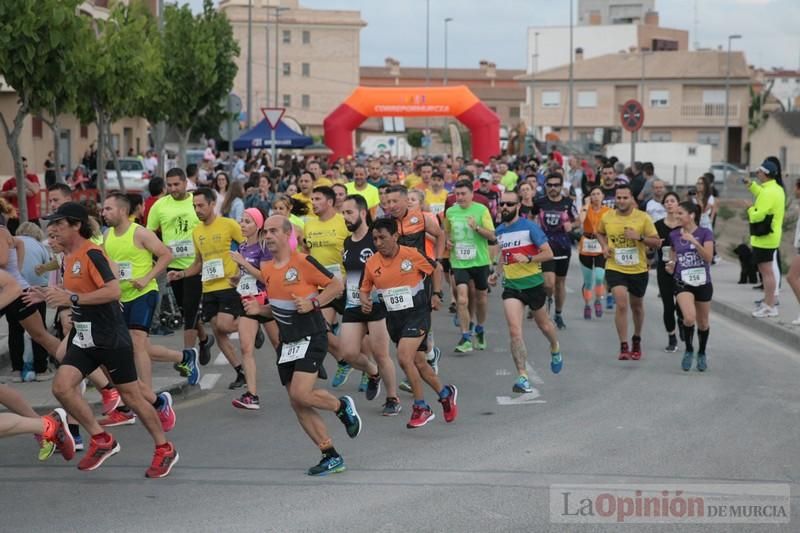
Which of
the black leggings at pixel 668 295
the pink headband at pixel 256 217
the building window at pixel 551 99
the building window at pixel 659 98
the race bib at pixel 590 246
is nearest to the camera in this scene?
the pink headband at pixel 256 217

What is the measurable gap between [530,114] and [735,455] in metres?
83.8

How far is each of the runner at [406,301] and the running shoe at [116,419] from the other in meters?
2.09

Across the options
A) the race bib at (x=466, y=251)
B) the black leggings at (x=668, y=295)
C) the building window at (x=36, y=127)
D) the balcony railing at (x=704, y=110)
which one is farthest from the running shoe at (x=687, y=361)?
the balcony railing at (x=704, y=110)

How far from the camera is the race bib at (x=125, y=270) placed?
10398mm

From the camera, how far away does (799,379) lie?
12.7 m

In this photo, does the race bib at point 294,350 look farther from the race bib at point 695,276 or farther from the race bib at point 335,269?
the race bib at point 695,276

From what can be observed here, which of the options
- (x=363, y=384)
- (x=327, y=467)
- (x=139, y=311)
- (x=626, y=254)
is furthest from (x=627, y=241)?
(x=327, y=467)

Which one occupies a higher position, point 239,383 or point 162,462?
point 162,462

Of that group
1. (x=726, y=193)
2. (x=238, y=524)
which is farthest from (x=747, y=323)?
(x=726, y=193)

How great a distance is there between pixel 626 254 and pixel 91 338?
6.68m

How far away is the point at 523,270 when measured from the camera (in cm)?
1233

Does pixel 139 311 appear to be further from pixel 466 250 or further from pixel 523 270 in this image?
pixel 466 250

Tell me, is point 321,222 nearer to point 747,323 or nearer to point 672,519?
point 672,519

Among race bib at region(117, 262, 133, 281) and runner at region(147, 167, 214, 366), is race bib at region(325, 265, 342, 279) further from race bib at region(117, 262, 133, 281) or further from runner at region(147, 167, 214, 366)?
race bib at region(117, 262, 133, 281)
